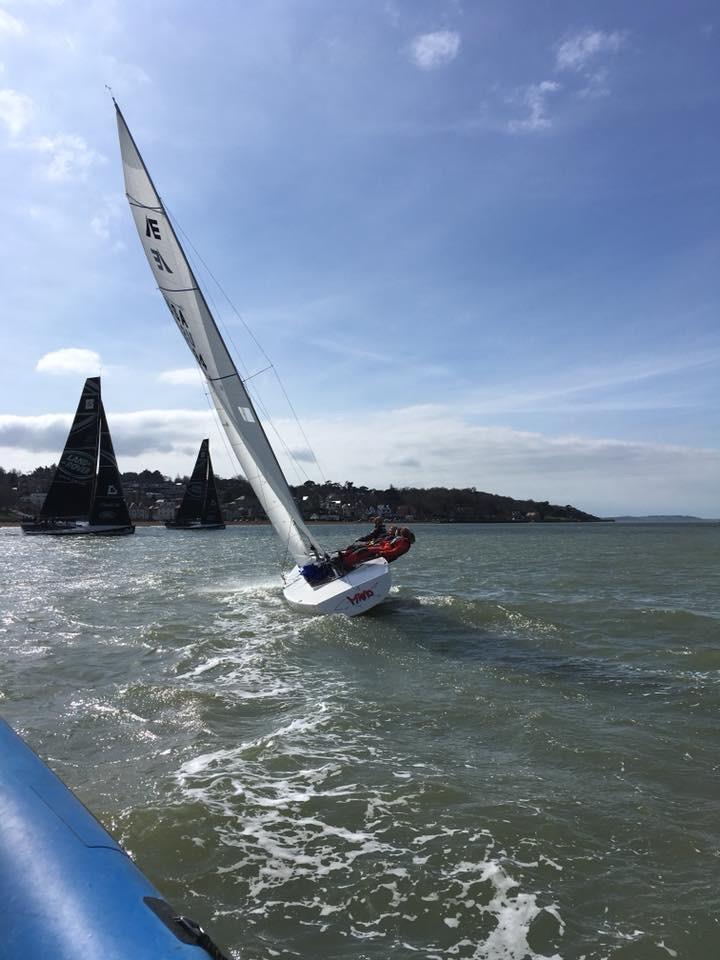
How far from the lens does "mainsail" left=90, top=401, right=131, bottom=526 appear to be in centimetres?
5256

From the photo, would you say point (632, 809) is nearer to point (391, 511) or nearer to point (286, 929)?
point (286, 929)

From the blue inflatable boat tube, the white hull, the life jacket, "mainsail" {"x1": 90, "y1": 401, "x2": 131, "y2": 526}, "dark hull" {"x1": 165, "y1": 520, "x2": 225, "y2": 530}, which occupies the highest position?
"mainsail" {"x1": 90, "y1": 401, "x2": 131, "y2": 526}

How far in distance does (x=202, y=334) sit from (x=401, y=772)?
10.7 metres

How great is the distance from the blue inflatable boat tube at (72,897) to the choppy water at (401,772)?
4.37 ft

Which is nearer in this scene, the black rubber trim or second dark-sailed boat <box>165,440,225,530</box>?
the black rubber trim

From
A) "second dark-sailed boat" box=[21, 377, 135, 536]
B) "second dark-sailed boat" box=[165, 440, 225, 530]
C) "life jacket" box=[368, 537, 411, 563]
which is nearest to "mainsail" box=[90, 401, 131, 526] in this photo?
"second dark-sailed boat" box=[21, 377, 135, 536]

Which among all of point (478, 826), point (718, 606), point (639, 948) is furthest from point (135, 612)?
point (718, 606)

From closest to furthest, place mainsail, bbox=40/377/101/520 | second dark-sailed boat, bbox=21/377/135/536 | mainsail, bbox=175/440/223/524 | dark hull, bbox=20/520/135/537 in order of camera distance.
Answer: mainsail, bbox=40/377/101/520 < second dark-sailed boat, bbox=21/377/135/536 < dark hull, bbox=20/520/135/537 < mainsail, bbox=175/440/223/524

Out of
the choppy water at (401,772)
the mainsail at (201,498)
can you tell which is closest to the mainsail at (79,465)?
the mainsail at (201,498)

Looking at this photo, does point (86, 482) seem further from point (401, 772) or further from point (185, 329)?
point (401, 772)

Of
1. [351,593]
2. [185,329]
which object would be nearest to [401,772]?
[351,593]

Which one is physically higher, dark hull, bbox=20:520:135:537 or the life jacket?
the life jacket

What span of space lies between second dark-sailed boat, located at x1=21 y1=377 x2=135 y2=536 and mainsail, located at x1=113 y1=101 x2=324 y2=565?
4072cm

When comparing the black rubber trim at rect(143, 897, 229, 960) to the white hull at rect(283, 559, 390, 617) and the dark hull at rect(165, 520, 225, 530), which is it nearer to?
the white hull at rect(283, 559, 390, 617)
